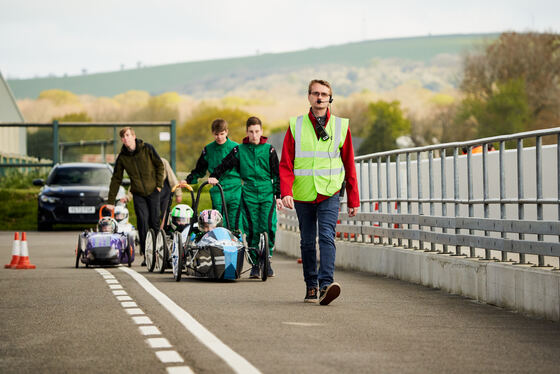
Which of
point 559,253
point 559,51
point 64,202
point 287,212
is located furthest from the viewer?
point 559,51

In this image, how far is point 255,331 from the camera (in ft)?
31.6

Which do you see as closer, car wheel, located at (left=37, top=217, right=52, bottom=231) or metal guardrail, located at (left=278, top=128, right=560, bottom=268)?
metal guardrail, located at (left=278, top=128, right=560, bottom=268)

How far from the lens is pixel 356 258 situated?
18.5m

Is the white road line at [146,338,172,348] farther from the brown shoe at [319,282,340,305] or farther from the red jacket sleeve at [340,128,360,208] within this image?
the red jacket sleeve at [340,128,360,208]

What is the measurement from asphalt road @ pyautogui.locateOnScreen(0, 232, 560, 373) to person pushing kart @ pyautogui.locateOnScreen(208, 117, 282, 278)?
92 centimetres

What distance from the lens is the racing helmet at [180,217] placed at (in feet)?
54.4

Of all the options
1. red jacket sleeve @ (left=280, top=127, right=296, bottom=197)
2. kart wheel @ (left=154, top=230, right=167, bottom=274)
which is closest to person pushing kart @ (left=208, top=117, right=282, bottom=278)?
kart wheel @ (left=154, top=230, right=167, bottom=274)

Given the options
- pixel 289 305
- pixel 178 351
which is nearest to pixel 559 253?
pixel 289 305

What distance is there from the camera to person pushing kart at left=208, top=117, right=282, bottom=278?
1560cm

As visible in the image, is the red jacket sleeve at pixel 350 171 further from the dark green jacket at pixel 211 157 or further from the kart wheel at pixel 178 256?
the dark green jacket at pixel 211 157

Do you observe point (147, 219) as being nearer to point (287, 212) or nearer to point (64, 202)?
point (287, 212)

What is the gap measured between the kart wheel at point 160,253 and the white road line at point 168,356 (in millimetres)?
8066

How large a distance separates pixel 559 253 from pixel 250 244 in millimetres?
5880

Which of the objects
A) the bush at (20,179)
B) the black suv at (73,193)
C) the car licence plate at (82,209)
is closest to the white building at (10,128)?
the bush at (20,179)
